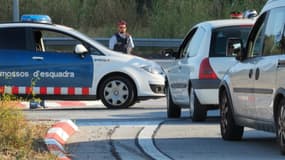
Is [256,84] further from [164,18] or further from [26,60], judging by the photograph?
[164,18]

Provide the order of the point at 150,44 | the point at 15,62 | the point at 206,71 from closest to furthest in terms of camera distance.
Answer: the point at 206,71 < the point at 15,62 < the point at 150,44

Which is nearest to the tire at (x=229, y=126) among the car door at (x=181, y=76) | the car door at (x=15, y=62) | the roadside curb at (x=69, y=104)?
the car door at (x=181, y=76)

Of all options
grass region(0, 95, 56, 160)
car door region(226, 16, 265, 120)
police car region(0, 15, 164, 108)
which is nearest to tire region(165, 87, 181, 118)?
police car region(0, 15, 164, 108)

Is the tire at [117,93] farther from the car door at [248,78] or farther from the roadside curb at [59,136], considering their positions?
the car door at [248,78]

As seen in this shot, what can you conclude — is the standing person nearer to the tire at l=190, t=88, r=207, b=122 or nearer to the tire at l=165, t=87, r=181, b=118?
the tire at l=165, t=87, r=181, b=118

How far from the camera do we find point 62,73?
59.8ft

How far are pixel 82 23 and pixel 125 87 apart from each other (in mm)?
21248

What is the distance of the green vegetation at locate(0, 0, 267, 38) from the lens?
37.1 m

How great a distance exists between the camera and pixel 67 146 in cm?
1176

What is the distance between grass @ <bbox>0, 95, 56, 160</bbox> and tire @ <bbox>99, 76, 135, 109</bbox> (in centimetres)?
622

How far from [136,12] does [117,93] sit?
2209 centimetres

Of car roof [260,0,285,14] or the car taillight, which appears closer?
car roof [260,0,285,14]

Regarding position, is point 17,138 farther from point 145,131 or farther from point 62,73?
point 62,73

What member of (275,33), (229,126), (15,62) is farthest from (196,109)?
(15,62)
